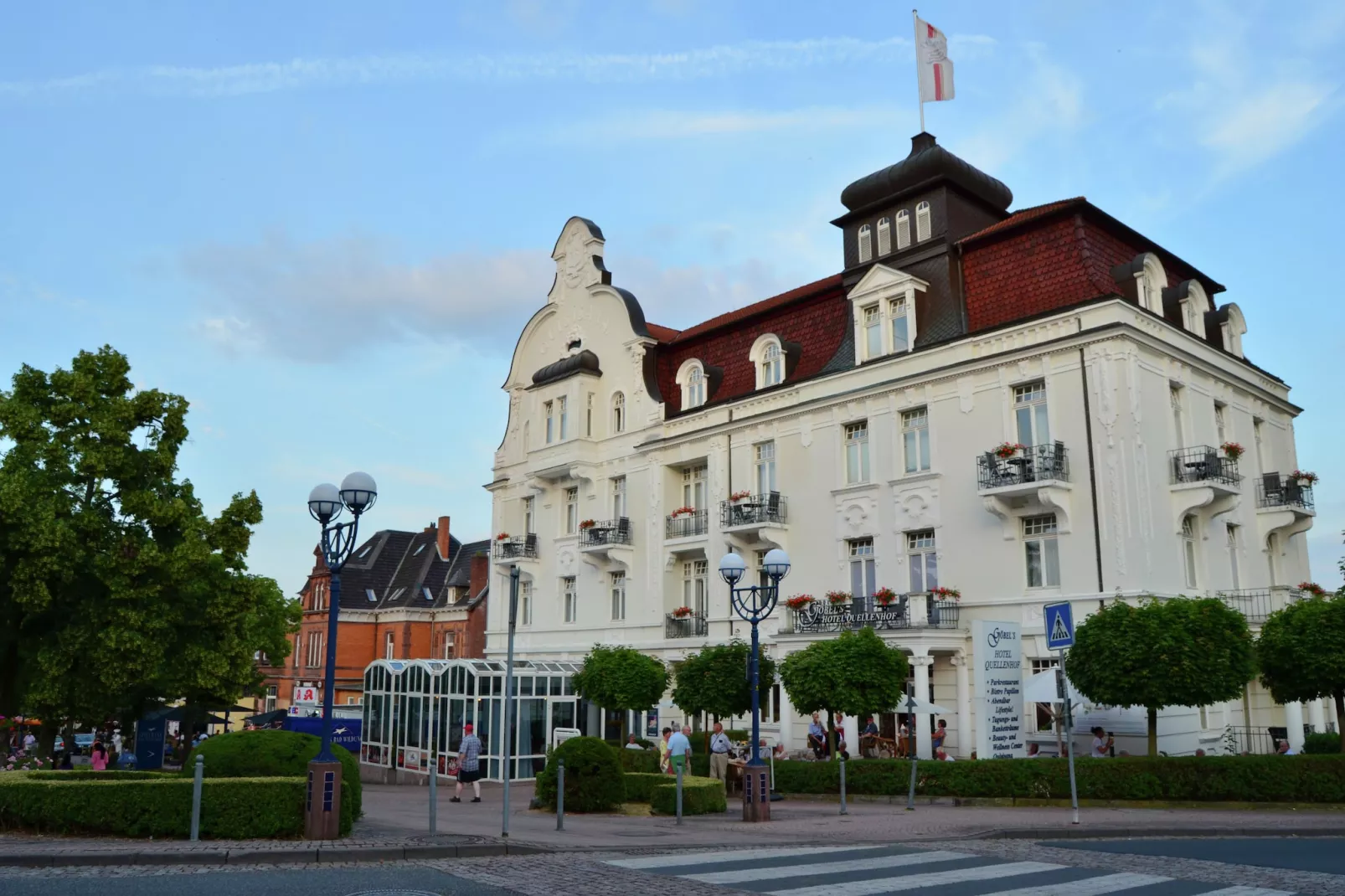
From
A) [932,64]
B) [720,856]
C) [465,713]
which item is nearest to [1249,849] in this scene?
[720,856]

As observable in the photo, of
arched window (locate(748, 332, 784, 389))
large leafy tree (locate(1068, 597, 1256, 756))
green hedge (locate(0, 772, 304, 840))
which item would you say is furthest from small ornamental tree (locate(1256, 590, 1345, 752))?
green hedge (locate(0, 772, 304, 840))

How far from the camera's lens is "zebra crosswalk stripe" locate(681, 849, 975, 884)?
11.5 metres

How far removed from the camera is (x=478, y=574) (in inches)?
2525

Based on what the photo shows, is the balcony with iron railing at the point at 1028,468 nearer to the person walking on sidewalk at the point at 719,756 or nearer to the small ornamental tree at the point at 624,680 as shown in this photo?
the person walking on sidewalk at the point at 719,756

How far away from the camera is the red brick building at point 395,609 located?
64.5 m

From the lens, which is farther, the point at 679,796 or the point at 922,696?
the point at 922,696

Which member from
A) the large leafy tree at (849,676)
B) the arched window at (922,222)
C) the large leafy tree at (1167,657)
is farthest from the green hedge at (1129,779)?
the arched window at (922,222)

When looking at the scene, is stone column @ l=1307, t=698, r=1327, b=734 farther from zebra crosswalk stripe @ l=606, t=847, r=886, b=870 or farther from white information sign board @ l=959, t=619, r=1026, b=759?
zebra crosswalk stripe @ l=606, t=847, r=886, b=870

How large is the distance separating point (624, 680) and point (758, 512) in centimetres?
644

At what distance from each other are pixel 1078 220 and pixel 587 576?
20912mm

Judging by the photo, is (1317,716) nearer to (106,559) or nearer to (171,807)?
(171,807)

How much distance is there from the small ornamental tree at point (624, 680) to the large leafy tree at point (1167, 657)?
13.6 m

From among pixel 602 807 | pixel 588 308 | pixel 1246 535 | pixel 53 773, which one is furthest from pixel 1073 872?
pixel 588 308

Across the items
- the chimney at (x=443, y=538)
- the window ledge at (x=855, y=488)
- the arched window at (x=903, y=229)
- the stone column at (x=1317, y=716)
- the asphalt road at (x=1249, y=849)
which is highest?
the arched window at (x=903, y=229)
